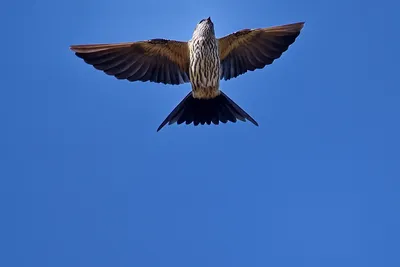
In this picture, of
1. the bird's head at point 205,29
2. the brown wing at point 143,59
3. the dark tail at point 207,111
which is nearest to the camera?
the brown wing at point 143,59

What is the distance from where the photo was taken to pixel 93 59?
16.3m

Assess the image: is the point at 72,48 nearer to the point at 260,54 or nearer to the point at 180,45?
the point at 180,45

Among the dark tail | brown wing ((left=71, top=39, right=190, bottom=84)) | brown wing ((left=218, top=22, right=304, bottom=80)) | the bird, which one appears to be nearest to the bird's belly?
the bird

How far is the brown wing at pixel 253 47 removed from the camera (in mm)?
16688

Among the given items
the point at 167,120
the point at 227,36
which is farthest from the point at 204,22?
the point at 167,120

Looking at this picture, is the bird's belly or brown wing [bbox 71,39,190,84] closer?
brown wing [bbox 71,39,190,84]

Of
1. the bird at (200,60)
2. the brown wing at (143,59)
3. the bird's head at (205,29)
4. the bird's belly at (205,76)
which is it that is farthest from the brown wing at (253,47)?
the brown wing at (143,59)

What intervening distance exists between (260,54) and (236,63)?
16.0 inches

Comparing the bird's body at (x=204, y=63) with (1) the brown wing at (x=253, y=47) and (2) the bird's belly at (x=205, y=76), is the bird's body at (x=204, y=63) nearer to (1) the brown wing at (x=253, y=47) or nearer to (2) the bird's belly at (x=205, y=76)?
(2) the bird's belly at (x=205, y=76)

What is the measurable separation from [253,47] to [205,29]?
91 cm

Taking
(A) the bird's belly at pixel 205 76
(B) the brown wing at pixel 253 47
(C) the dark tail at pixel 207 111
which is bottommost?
(C) the dark tail at pixel 207 111

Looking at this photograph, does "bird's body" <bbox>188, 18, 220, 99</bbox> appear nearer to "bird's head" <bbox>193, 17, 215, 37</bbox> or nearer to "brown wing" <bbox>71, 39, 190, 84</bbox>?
"bird's head" <bbox>193, 17, 215, 37</bbox>

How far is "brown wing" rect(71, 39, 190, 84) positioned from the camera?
16.4 metres

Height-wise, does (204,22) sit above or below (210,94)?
above
